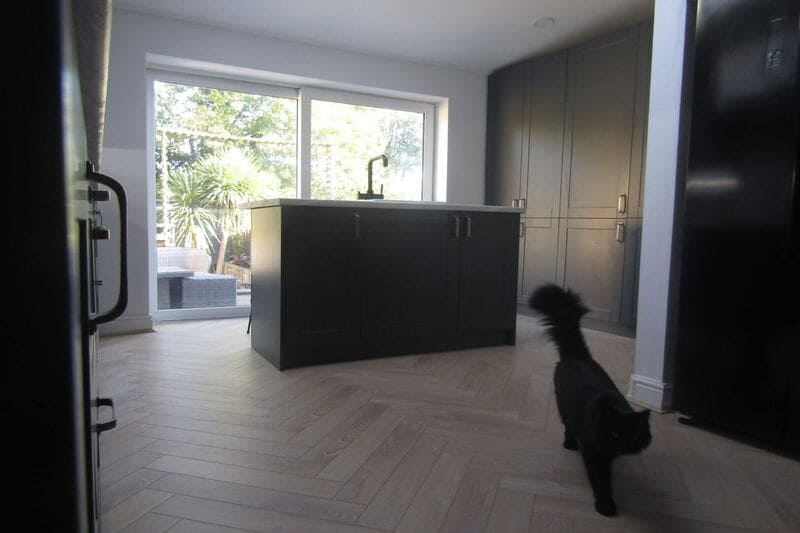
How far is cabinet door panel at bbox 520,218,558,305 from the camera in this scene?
418 centimetres

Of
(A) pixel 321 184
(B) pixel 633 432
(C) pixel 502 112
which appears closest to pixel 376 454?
(B) pixel 633 432

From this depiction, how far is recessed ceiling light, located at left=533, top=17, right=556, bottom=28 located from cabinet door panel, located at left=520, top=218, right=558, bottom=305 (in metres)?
A: 1.55

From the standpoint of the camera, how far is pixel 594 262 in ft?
12.5

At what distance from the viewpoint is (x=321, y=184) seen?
15.1ft

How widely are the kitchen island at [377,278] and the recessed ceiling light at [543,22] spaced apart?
167 centimetres

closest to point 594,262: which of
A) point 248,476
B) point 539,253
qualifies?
point 539,253

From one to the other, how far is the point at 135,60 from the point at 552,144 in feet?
11.0

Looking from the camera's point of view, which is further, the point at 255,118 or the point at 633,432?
the point at 255,118

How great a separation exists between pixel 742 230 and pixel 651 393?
79cm

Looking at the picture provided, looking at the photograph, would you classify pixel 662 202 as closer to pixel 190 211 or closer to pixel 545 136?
pixel 545 136

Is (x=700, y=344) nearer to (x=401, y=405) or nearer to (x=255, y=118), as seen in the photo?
(x=401, y=405)

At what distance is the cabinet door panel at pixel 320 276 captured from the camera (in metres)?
2.54

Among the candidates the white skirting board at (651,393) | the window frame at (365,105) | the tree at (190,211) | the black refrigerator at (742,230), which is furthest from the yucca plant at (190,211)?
the black refrigerator at (742,230)

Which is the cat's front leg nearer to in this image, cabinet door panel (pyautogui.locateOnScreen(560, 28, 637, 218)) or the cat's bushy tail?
the cat's bushy tail
